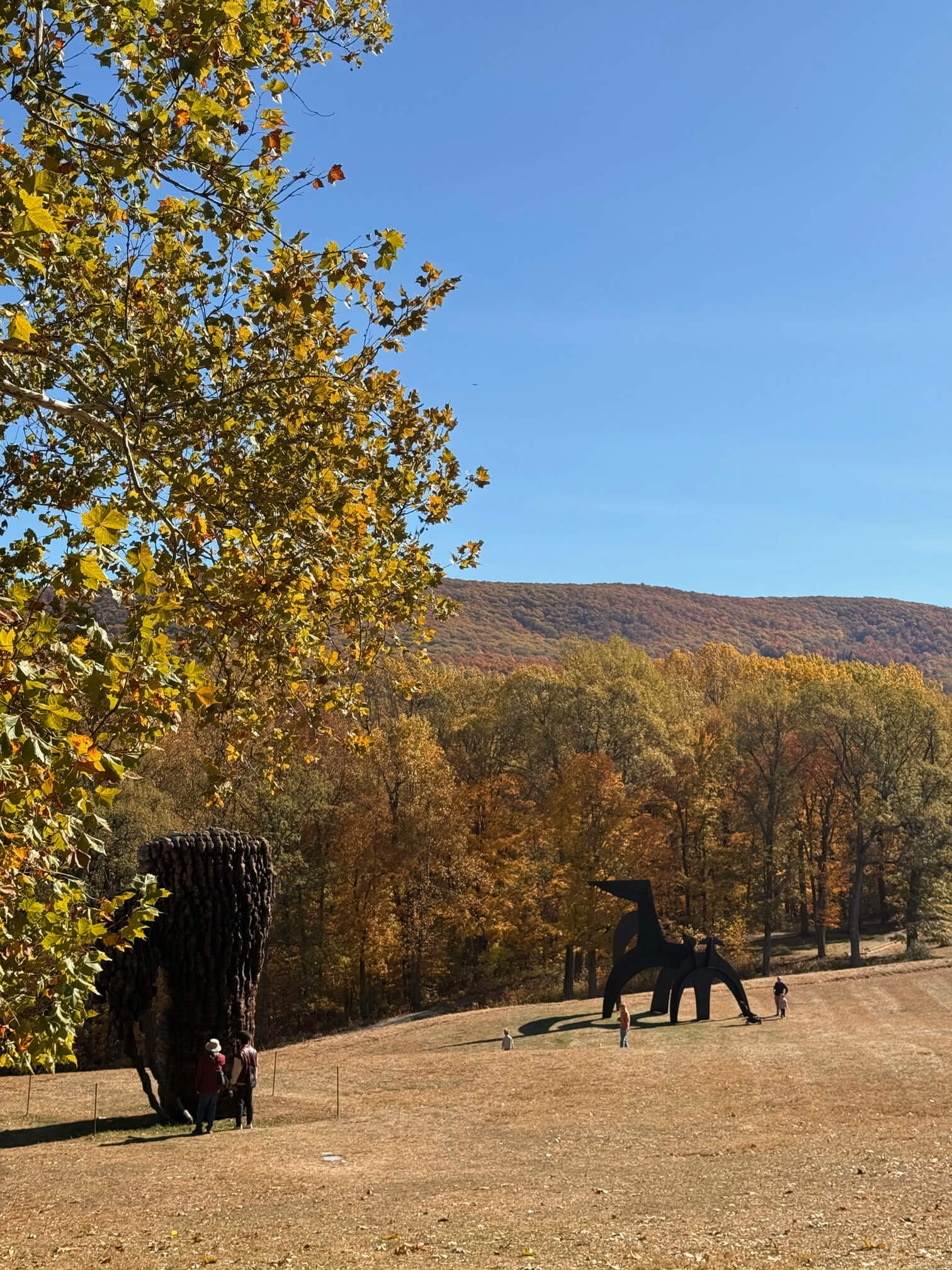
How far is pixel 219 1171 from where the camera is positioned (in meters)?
13.4

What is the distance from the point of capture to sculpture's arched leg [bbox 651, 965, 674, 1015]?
1284 inches

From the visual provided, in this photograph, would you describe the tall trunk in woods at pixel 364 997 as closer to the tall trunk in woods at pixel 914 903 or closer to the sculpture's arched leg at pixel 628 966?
the sculpture's arched leg at pixel 628 966

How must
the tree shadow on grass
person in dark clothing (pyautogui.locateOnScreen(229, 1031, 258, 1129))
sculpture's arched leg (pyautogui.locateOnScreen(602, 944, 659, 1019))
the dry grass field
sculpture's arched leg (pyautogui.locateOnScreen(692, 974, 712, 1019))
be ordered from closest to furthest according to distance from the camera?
the dry grass field < the tree shadow on grass < person in dark clothing (pyautogui.locateOnScreen(229, 1031, 258, 1129)) < sculpture's arched leg (pyautogui.locateOnScreen(602, 944, 659, 1019)) < sculpture's arched leg (pyautogui.locateOnScreen(692, 974, 712, 1019))

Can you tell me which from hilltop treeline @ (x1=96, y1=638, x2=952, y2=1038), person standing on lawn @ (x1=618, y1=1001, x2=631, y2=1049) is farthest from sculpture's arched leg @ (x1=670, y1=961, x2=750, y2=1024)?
hilltop treeline @ (x1=96, y1=638, x2=952, y2=1038)

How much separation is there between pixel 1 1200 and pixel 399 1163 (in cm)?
511

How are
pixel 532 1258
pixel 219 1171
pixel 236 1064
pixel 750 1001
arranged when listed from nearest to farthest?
pixel 532 1258, pixel 219 1171, pixel 236 1064, pixel 750 1001

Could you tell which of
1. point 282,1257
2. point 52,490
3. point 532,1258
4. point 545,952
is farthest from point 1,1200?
point 545,952

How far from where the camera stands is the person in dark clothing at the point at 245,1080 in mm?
17344

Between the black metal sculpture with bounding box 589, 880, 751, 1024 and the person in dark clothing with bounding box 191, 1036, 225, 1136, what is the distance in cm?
1585

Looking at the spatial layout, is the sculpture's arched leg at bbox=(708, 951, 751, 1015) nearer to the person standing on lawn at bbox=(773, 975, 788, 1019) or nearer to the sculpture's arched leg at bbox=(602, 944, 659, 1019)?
the person standing on lawn at bbox=(773, 975, 788, 1019)

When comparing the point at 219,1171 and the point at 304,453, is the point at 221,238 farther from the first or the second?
the point at 219,1171

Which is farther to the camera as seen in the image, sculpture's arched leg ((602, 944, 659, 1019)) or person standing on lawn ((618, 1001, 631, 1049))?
sculpture's arched leg ((602, 944, 659, 1019))

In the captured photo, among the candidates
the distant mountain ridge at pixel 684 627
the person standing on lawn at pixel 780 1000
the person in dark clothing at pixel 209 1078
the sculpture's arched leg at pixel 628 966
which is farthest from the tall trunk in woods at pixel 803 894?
the distant mountain ridge at pixel 684 627

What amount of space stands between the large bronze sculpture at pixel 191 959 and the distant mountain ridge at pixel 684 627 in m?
136
